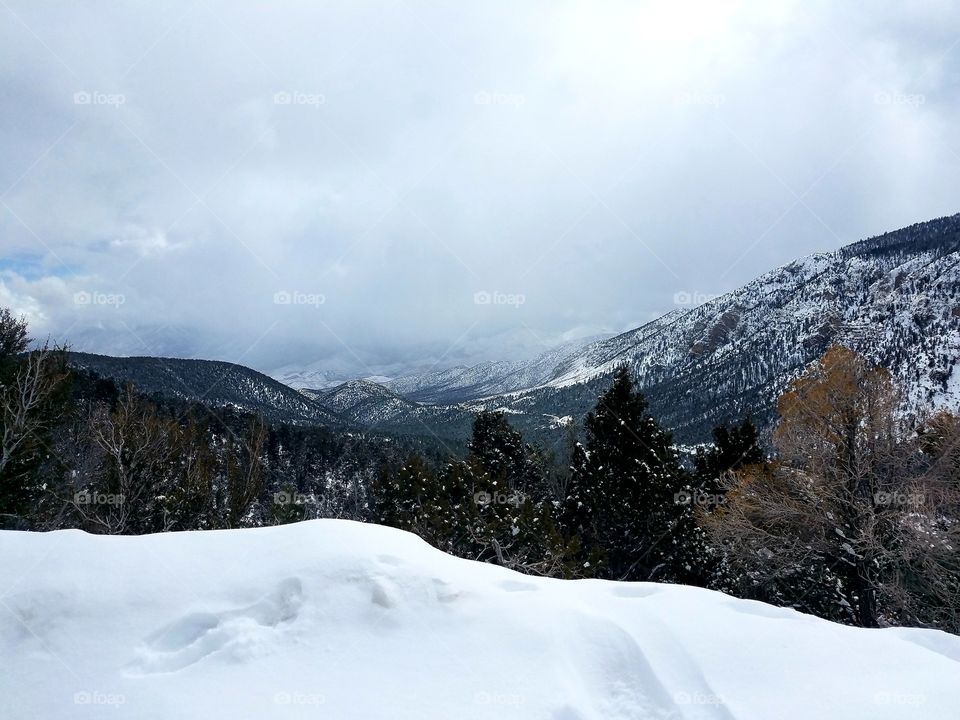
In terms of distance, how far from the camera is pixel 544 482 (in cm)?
3175

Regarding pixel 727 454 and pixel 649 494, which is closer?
pixel 649 494

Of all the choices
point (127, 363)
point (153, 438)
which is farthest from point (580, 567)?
point (127, 363)

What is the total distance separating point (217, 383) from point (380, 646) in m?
175

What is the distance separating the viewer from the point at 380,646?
4.09m

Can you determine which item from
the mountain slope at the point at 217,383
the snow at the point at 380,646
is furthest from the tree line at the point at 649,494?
the mountain slope at the point at 217,383

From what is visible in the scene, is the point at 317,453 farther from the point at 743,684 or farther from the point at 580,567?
the point at 743,684

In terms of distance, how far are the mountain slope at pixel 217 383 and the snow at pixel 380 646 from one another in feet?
427

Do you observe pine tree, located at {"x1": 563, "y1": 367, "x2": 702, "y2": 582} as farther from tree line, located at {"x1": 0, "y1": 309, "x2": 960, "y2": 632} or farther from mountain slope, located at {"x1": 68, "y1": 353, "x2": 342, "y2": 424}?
mountain slope, located at {"x1": 68, "y1": 353, "x2": 342, "y2": 424}

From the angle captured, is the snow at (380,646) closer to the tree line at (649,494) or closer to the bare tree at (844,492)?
the bare tree at (844,492)

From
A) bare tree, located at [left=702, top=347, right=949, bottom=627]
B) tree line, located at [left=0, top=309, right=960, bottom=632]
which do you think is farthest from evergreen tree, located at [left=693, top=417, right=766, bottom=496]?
bare tree, located at [left=702, top=347, right=949, bottom=627]

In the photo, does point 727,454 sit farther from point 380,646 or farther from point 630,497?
point 380,646

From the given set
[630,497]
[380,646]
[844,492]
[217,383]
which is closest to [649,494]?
[630,497]

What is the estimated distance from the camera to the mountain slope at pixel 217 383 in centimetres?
13138

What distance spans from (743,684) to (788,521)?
1221 centimetres
